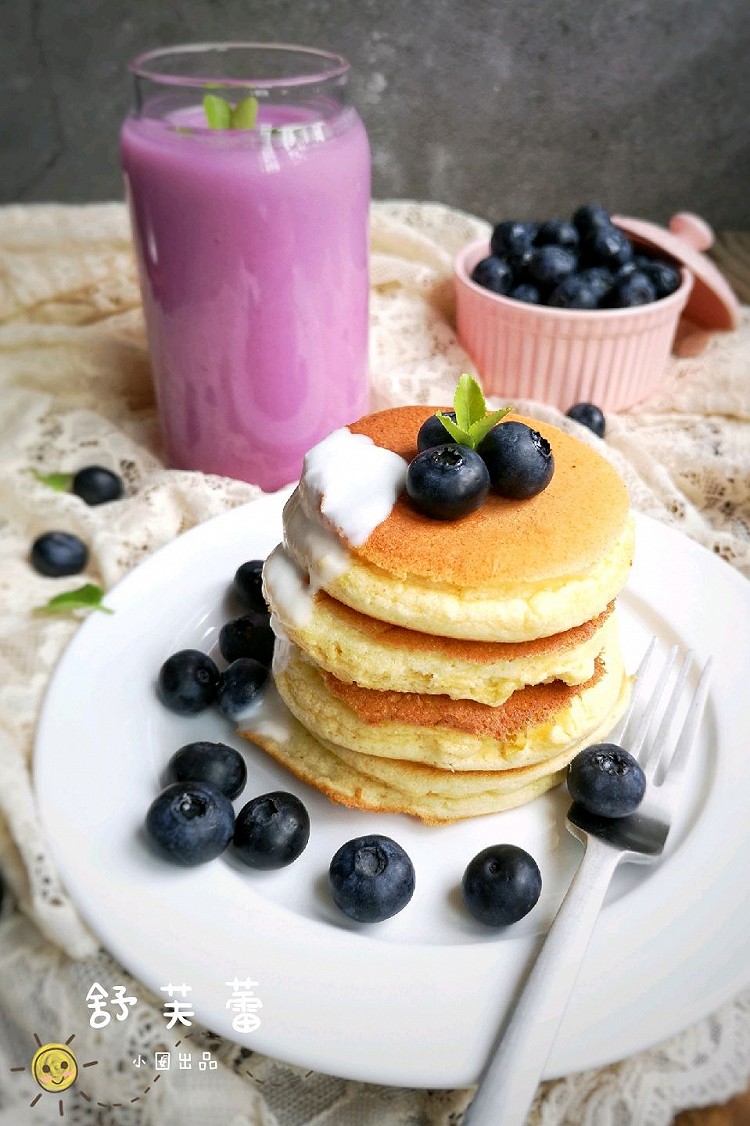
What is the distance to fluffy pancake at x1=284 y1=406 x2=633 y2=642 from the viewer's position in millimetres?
1127

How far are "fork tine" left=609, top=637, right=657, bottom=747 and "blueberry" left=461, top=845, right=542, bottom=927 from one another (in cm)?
32

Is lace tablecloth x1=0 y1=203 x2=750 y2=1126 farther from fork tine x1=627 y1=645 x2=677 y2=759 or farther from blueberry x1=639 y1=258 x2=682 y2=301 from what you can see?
fork tine x1=627 y1=645 x2=677 y2=759

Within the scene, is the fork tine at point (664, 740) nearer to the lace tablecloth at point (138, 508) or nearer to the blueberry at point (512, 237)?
the lace tablecloth at point (138, 508)

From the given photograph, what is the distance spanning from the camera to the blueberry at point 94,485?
191 cm

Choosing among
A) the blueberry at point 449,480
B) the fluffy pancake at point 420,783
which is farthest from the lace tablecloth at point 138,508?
the blueberry at point 449,480

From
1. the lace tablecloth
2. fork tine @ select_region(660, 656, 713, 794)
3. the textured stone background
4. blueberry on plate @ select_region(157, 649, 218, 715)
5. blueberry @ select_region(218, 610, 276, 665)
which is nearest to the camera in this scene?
the lace tablecloth

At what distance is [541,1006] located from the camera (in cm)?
95

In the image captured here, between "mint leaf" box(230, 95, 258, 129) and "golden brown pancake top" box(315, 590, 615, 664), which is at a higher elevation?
"mint leaf" box(230, 95, 258, 129)

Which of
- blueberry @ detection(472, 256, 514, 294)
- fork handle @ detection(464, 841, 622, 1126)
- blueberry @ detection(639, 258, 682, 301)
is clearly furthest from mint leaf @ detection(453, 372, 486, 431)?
blueberry @ detection(639, 258, 682, 301)

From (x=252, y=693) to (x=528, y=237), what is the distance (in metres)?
1.38

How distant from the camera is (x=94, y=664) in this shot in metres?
1.39

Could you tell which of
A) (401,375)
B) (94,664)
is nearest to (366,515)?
(94,664)

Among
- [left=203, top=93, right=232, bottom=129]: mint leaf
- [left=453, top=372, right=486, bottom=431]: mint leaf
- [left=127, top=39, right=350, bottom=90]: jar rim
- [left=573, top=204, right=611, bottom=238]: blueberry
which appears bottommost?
[left=573, top=204, right=611, bottom=238]: blueberry

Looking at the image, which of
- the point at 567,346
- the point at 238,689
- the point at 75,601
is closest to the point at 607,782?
the point at 238,689
